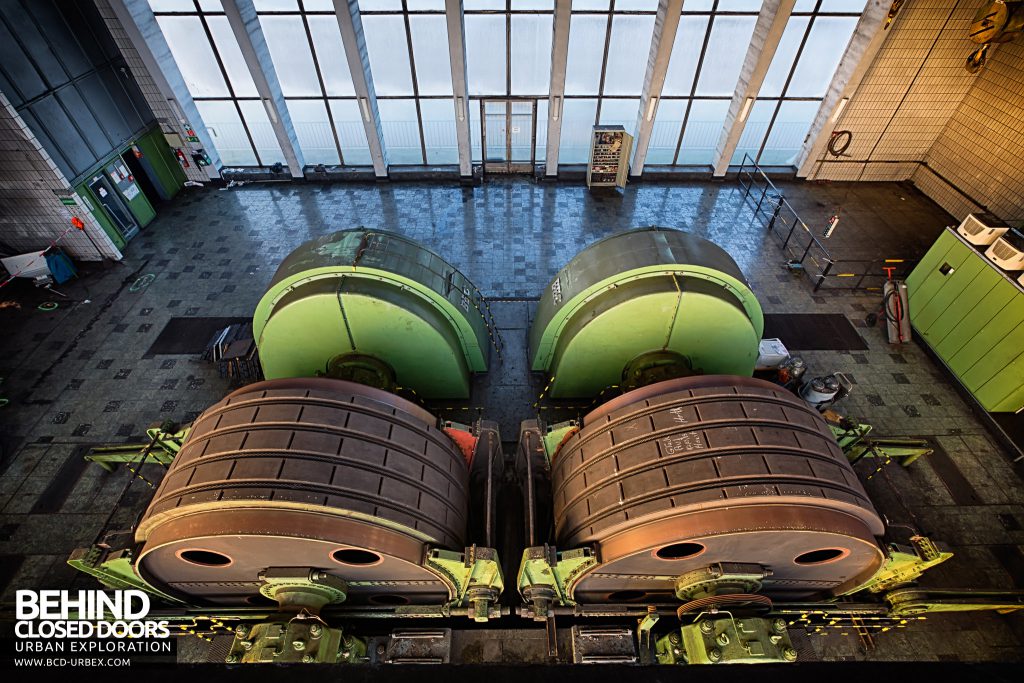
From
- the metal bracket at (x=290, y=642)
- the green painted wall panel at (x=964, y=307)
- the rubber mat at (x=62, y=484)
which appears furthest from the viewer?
the green painted wall panel at (x=964, y=307)

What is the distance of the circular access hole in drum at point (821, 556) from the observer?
176 inches

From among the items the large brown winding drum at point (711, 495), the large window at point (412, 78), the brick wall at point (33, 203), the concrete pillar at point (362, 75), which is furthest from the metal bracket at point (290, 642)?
the large window at point (412, 78)

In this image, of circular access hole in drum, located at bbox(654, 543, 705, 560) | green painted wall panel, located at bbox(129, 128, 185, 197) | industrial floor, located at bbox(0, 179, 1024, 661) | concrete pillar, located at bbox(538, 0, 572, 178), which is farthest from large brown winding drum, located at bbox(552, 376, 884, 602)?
green painted wall panel, located at bbox(129, 128, 185, 197)

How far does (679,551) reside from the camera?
4.50 metres

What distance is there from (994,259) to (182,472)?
1153 centimetres

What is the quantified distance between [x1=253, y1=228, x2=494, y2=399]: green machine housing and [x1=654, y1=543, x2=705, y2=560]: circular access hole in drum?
147 inches

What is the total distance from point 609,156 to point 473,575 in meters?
11.3

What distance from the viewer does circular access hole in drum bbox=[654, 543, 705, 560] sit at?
4.40 metres

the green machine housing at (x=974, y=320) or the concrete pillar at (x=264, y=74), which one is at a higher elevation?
the concrete pillar at (x=264, y=74)

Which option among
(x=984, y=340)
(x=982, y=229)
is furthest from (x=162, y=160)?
(x=984, y=340)

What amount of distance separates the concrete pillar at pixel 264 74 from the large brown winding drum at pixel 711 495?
11.9 metres

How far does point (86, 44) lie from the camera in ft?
34.8

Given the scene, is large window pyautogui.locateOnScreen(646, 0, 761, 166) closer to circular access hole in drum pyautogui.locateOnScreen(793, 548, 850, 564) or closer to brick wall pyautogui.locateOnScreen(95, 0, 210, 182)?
circular access hole in drum pyautogui.locateOnScreen(793, 548, 850, 564)

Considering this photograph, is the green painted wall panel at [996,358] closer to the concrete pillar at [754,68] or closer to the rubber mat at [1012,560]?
the rubber mat at [1012,560]
